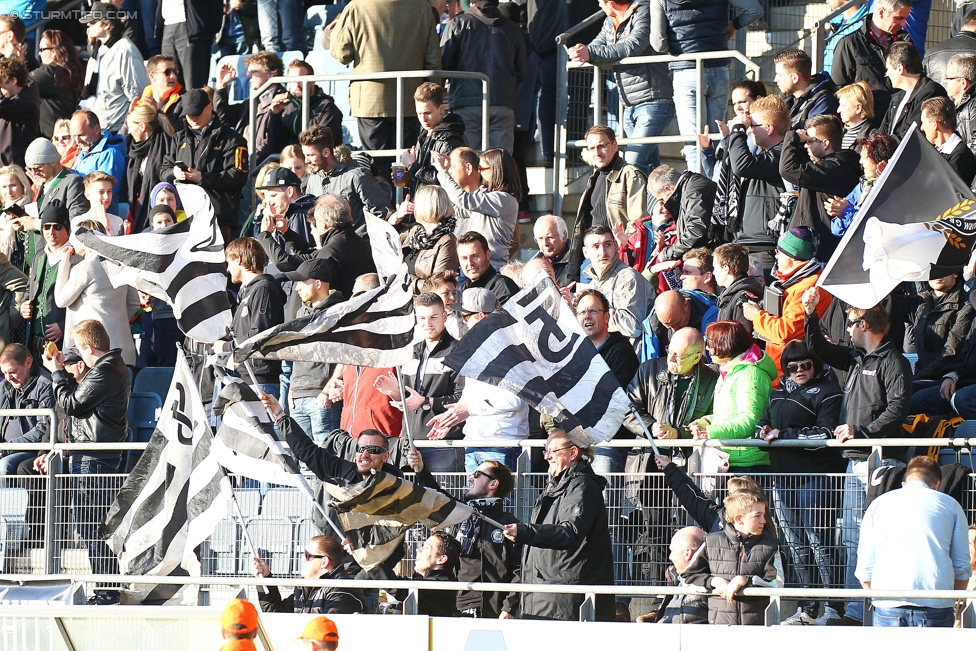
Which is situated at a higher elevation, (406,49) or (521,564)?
(406,49)

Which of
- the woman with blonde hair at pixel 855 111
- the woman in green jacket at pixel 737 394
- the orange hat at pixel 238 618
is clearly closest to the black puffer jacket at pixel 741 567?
the woman in green jacket at pixel 737 394

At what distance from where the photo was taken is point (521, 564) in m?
10.6

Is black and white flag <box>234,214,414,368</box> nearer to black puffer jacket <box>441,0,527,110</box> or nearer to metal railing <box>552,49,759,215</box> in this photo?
metal railing <box>552,49,759,215</box>

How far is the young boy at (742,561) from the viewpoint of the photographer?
A: 9.62m

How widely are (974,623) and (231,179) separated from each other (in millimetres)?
7766

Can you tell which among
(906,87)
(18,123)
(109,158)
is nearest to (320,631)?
(906,87)

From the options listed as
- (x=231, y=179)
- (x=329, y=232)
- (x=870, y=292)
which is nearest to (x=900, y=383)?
(x=870, y=292)

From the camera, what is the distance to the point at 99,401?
12211mm

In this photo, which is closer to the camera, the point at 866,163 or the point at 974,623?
the point at 974,623

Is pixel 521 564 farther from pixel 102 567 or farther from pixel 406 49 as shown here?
pixel 406 49

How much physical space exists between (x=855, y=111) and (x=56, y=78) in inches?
323

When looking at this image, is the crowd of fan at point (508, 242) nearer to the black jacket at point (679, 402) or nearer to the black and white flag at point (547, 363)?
the black jacket at point (679, 402)

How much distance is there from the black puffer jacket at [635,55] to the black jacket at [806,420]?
444 centimetres

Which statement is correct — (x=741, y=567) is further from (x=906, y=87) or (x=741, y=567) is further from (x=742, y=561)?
(x=906, y=87)
